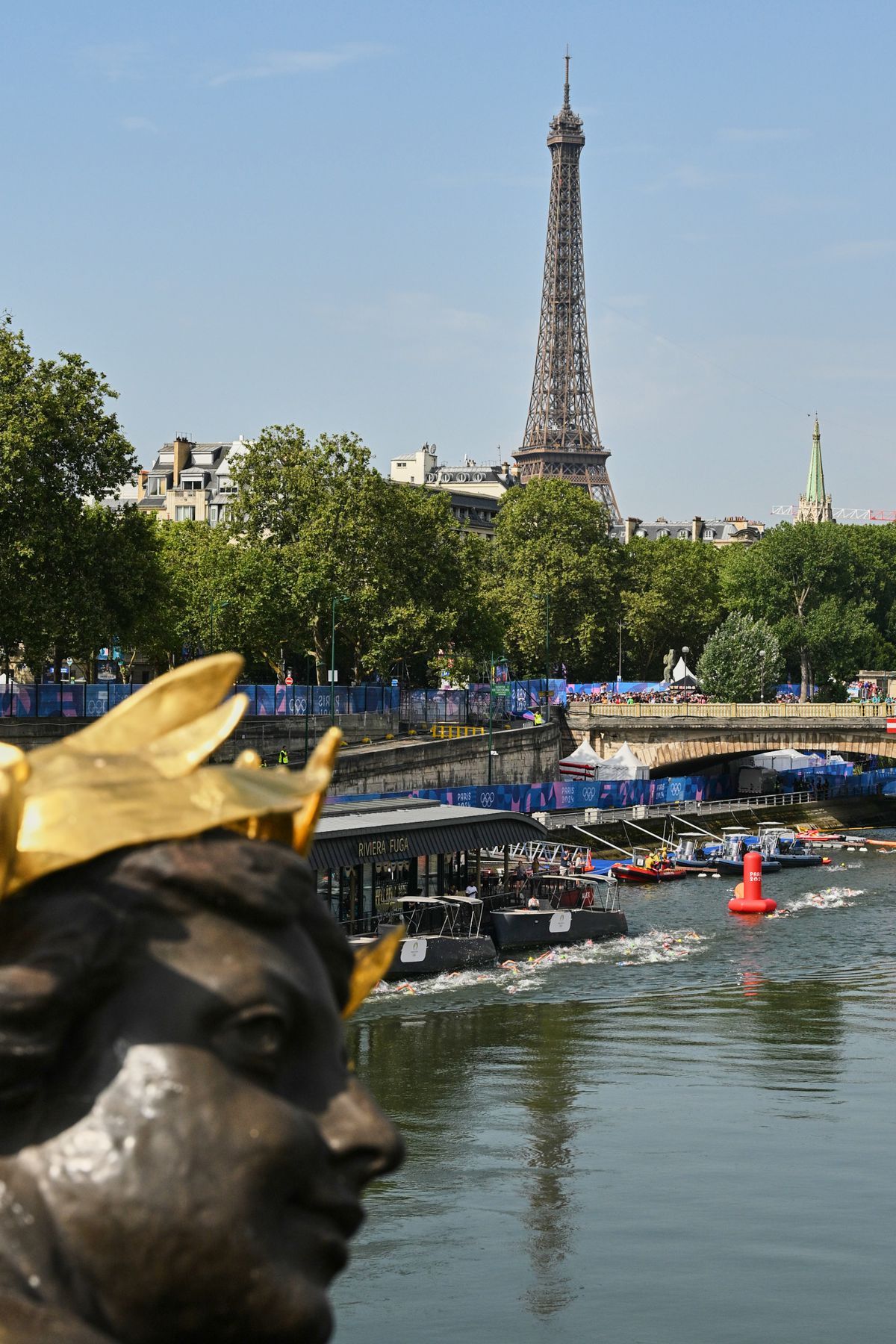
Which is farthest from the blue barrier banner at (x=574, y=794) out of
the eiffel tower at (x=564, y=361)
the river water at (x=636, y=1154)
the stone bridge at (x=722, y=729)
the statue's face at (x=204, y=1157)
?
the eiffel tower at (x=564, y=361)

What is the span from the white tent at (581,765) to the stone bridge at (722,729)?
249 cm

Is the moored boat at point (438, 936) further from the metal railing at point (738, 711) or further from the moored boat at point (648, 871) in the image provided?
the metal railing at point (738, 711)

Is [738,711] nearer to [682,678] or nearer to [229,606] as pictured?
[682,678]

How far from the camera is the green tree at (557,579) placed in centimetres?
10162

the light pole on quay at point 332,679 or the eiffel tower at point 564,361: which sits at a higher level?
the eiffel tower at point 564,361

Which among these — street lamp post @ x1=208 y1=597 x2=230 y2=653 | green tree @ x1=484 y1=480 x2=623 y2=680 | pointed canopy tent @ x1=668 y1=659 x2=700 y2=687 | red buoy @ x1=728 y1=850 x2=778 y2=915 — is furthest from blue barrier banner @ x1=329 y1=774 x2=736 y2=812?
green tree @ x1=484 y1=480 x2=623 y2=680

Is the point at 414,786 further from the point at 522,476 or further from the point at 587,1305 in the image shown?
the point at 522,476

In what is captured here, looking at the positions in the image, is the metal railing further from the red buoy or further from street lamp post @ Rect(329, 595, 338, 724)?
the red buoy

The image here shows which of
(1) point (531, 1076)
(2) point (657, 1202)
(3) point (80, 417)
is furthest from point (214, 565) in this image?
(2) point (657, 1202)

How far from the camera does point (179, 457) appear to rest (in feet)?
479

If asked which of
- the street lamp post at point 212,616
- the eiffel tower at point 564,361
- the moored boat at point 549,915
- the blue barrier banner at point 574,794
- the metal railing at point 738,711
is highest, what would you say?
the eiffel tower at point 564,361

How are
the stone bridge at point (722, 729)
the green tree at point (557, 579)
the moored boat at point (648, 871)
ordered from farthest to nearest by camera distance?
the green tree at point (557, 579) < the stone bridge at point (722, 729) < the moored boat at point (648, 871)

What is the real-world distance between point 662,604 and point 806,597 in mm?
13246

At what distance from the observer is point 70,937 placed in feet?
8.20
